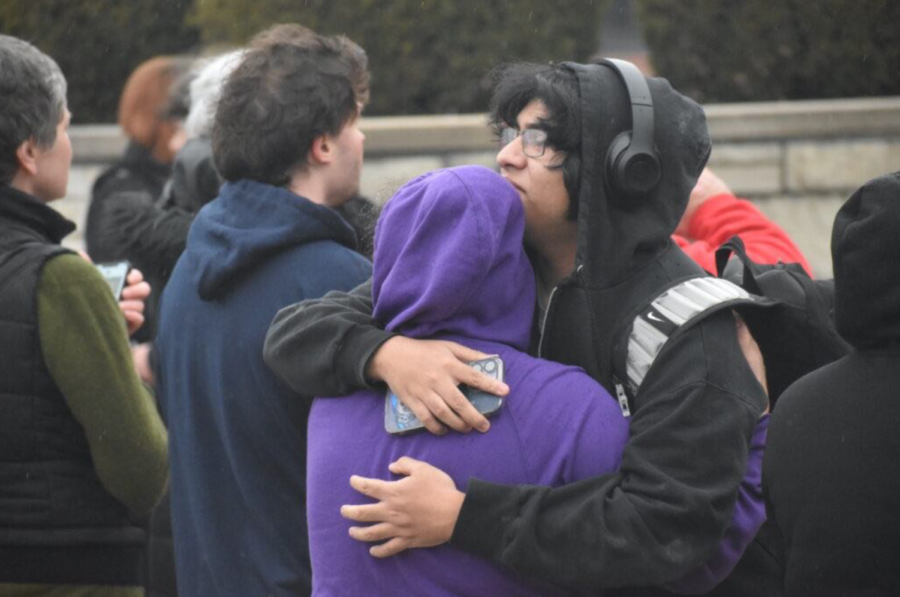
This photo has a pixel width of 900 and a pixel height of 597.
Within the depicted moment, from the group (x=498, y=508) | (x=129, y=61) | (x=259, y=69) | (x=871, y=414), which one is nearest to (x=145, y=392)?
(x=259, y=69)

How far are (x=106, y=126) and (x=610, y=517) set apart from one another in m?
7.09

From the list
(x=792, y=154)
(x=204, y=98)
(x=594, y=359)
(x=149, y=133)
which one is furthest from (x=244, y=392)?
(x=792, y=154)

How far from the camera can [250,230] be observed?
9.98ft

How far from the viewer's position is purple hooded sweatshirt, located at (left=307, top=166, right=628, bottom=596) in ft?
7.04

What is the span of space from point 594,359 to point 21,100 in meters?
1.73

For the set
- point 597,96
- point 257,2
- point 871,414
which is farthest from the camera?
point 257,2

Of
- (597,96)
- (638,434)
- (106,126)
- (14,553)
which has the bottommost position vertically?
(106,126)

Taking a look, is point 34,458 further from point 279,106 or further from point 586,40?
point 586,40

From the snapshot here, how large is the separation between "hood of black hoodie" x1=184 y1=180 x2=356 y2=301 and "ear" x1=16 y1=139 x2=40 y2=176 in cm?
49

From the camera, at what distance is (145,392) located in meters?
3.21

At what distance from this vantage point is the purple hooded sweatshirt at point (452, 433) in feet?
7.04

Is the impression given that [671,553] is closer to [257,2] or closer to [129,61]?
[257,2]

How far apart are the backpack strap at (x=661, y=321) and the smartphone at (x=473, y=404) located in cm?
24

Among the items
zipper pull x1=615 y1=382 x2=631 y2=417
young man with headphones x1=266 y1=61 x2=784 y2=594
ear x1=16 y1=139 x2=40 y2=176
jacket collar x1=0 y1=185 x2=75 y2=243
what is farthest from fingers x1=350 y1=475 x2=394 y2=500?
ear x1=16 y1=139 x2=40 y2=176
